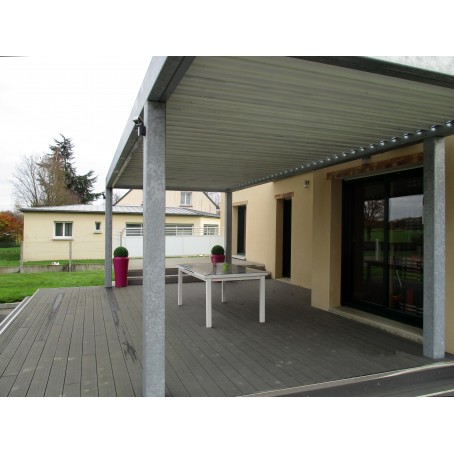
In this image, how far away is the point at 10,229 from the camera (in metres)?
19.4

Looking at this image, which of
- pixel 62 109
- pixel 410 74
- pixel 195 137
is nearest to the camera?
pixel 410 74

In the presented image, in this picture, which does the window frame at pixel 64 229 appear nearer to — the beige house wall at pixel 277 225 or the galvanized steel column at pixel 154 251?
the beige house wall at pixel 277 225

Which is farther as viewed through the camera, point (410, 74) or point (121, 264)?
point (121, 264)

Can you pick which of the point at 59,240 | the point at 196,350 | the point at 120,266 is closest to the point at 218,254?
the point at 120,266

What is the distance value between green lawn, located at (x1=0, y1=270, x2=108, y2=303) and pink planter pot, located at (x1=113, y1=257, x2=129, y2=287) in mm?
2166

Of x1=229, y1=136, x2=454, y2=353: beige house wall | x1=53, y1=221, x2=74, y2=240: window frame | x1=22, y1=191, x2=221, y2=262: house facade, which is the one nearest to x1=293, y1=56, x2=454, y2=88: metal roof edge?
x1=229, y1=136, x2=454, y2=353: beige house wall

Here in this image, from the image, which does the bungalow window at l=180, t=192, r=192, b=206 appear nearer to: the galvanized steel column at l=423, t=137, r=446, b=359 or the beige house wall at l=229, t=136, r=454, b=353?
the beige house wall at l=229, t=136, r=454, b=353

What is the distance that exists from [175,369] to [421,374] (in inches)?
98.9

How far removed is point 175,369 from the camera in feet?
11.8

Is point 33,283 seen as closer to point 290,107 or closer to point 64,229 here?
point 64,229

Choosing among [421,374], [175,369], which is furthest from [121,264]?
[421,374]

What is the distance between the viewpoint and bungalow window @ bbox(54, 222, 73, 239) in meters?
19.2

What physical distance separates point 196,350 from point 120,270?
192 inches
